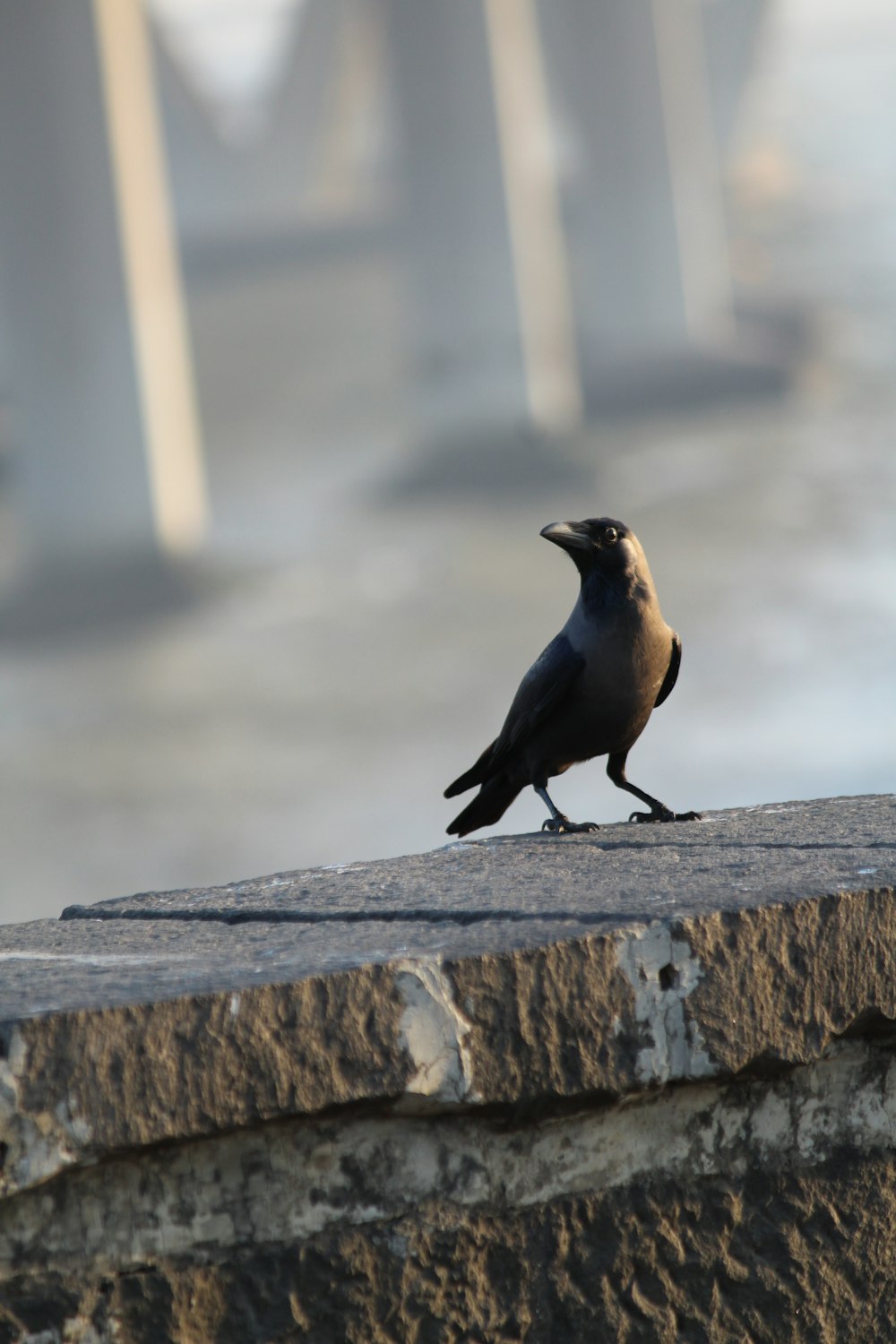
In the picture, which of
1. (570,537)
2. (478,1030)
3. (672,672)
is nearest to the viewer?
(478,1030)

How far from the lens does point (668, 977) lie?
5.36 feet

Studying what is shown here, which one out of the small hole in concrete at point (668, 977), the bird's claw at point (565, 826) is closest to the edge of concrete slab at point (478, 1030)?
the small hole in concrete at point (668, 977)

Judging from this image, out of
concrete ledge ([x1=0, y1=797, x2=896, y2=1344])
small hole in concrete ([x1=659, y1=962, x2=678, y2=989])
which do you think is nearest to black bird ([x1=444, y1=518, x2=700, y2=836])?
concrete ledge ([x1=0, y1=797, x2=896, y2=1344])

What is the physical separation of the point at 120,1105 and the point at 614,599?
5.00 ft

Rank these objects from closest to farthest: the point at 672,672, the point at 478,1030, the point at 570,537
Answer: the point at 478,1030
the point at 570,537
the point at 672,672

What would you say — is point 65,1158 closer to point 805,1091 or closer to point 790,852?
point 805,1091

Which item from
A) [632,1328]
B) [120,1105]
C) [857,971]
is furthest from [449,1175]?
[857,971]

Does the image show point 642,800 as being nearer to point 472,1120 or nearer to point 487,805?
point 487,805

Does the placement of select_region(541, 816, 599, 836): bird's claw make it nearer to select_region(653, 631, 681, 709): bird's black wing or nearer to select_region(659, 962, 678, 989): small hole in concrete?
select_region(653, 631, 681, 709): bird's black wing

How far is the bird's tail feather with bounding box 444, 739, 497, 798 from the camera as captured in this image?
2.84 meters

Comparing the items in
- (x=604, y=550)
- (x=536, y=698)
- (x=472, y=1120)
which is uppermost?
(x=604, y=550)

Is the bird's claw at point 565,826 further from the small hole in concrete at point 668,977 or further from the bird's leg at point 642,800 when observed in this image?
the small hole in concrete at point 668,977

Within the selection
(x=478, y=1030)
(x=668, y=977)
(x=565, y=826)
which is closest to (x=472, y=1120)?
(x=478, y=1030)

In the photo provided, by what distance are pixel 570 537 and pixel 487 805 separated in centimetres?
56
